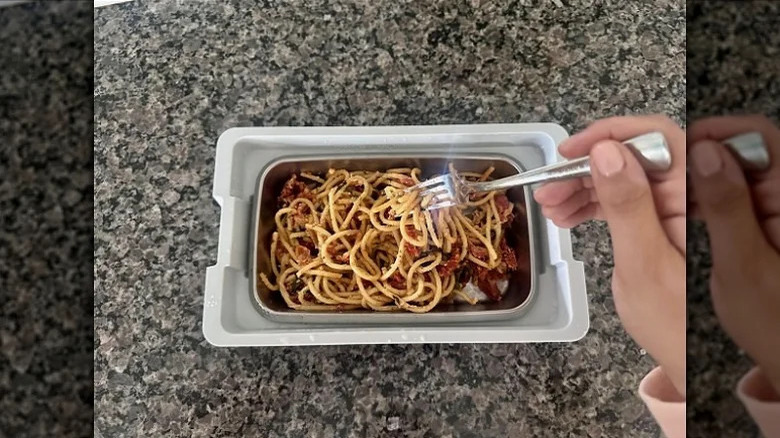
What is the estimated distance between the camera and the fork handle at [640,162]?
538mm

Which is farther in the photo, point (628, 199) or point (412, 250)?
point (412, 250)

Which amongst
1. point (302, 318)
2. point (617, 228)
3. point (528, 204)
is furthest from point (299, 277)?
point (617, 228)

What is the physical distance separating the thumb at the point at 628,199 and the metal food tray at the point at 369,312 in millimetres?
185

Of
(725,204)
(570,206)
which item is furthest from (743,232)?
(570,206)

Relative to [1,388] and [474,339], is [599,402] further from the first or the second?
[1,388]

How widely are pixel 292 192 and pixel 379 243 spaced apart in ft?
A: 0.48

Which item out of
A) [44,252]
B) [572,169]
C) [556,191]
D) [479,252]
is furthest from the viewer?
[479,252]

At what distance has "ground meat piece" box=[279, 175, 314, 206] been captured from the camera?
0.86m

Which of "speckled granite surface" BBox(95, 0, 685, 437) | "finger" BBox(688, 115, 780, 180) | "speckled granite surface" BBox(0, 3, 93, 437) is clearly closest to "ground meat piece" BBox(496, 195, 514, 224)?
"speckled granite surface" BBox(95, 0, 685, 437)

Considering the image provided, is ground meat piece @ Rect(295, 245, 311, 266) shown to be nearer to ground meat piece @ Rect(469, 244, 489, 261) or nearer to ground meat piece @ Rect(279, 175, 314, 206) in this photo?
ground meat piece @ Rect(279, 175, 314, 206)

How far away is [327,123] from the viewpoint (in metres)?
0.88

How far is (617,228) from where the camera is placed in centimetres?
58

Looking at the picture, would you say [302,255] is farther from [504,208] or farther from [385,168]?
[504,208]

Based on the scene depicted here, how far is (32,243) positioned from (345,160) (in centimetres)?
45
